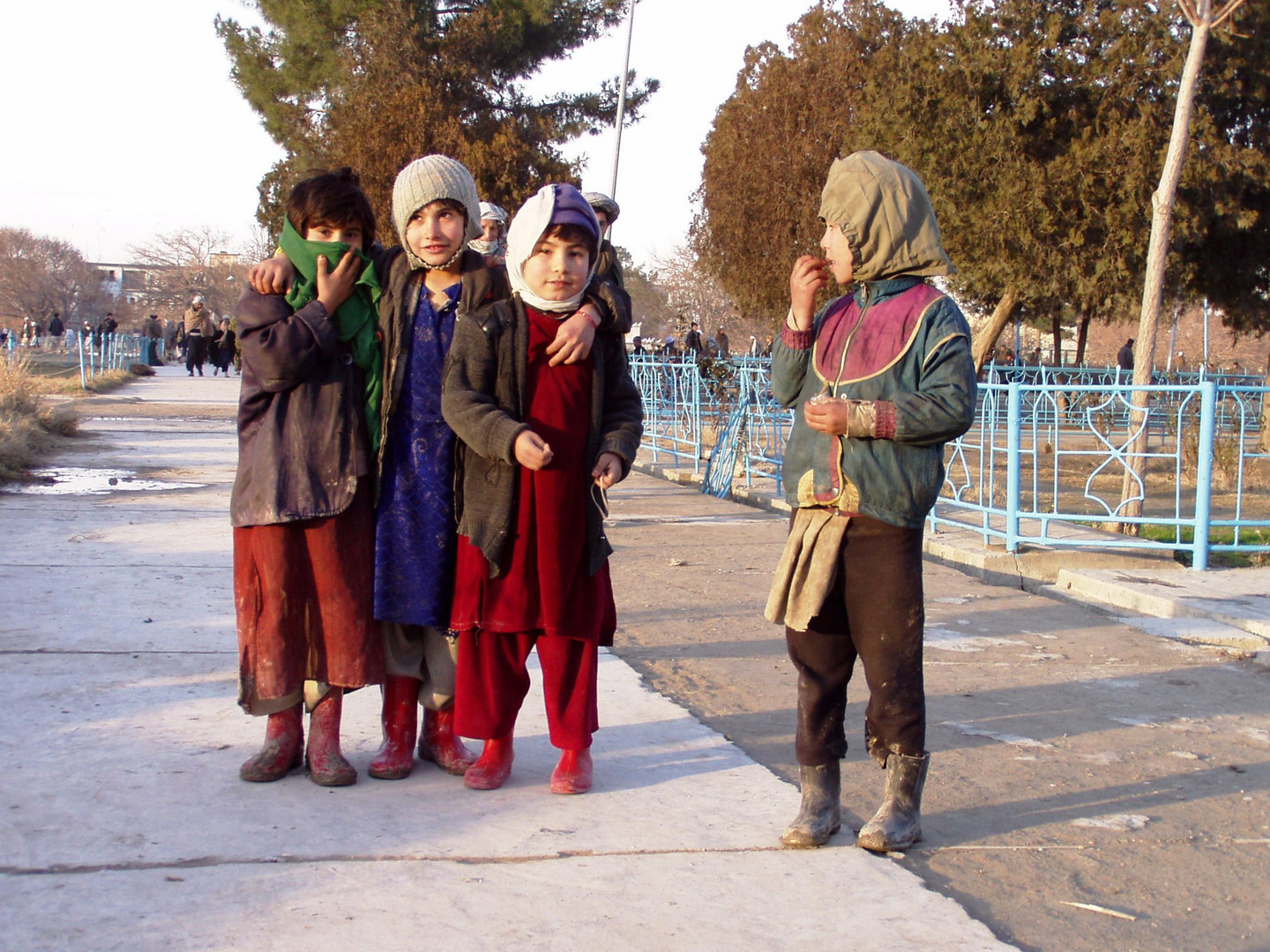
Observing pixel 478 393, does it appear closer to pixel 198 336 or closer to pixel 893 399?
pixel 893 399

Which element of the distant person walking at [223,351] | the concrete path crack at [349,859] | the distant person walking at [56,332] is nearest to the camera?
the concrete path crack at [349,859]

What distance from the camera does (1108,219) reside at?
16719 mm

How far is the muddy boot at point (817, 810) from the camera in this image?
3.10m

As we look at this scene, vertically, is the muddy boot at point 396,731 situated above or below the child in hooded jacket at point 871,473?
below

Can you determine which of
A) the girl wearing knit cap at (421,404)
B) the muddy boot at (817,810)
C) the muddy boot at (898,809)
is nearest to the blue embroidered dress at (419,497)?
the girl wearing knit cap at (421,404)

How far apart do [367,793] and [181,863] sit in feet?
2.07

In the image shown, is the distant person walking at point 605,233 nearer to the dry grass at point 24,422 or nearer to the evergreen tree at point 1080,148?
the dry grass at point 24,422

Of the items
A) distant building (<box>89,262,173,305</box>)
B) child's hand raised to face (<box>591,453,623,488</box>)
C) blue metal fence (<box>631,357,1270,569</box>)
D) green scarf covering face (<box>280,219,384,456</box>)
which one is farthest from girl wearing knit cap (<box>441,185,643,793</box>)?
distant building (<box>89,262,173,305</box>)

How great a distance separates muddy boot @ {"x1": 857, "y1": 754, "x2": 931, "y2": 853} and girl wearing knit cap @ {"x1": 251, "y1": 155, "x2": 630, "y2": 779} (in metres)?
1.19

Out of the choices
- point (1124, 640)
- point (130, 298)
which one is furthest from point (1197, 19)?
point (130, 298)

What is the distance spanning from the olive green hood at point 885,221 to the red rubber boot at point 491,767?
1.60 meters

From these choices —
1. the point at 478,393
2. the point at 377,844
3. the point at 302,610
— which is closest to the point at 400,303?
the point at 478,393

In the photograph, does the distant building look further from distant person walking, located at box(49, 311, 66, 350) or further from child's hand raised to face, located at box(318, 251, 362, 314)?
child's hand raised to face, located at box(318, 251, 362, 314)

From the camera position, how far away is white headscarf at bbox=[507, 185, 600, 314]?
3.26m
